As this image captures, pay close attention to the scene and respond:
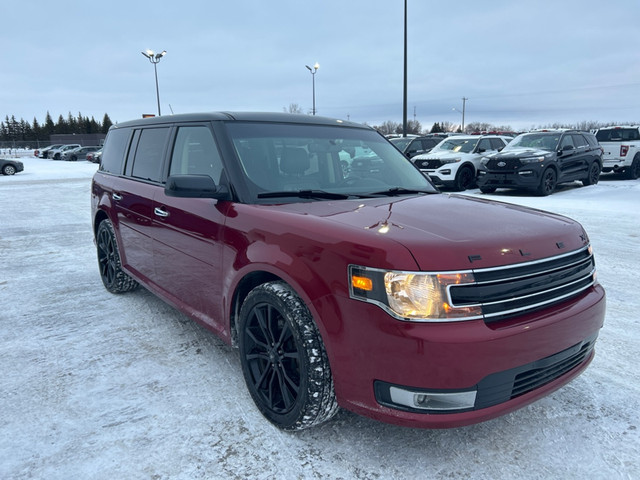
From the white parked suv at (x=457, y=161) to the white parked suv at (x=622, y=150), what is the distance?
474cm

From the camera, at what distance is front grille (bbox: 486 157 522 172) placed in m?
12.8

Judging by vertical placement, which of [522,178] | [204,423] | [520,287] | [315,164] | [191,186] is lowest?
[204,423]

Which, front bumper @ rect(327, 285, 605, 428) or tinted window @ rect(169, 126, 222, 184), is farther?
tinted window @ rect(169, 126, 222, 184)

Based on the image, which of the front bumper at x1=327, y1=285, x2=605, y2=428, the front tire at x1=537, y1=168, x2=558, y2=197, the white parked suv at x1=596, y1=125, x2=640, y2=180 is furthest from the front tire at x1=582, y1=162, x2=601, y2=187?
the front bumper at x1=327, y1=285, x2=605, y2=428

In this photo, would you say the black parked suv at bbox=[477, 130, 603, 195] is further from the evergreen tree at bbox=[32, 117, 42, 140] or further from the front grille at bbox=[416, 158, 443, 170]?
the evergreen tree at bbox=[32, 117, 42, 140]

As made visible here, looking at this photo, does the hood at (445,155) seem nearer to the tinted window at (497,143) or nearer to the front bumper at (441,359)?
the tinted window at (497,143)

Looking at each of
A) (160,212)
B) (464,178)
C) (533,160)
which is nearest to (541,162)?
(533,160)

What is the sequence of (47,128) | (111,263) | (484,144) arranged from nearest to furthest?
(111,263), (484,144), (47,128)

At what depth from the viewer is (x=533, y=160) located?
41.7 ft

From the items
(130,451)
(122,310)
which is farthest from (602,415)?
(122,310)

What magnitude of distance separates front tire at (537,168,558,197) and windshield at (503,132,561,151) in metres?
0.80

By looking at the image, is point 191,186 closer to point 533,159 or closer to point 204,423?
point 204,423

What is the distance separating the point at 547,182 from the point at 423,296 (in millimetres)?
12483

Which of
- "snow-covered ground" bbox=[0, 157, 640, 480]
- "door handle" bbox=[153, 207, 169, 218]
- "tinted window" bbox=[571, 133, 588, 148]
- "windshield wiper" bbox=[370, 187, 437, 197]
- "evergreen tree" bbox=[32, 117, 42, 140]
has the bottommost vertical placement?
"snow-covered ground" bbox=[0, 157, 640, 480]
